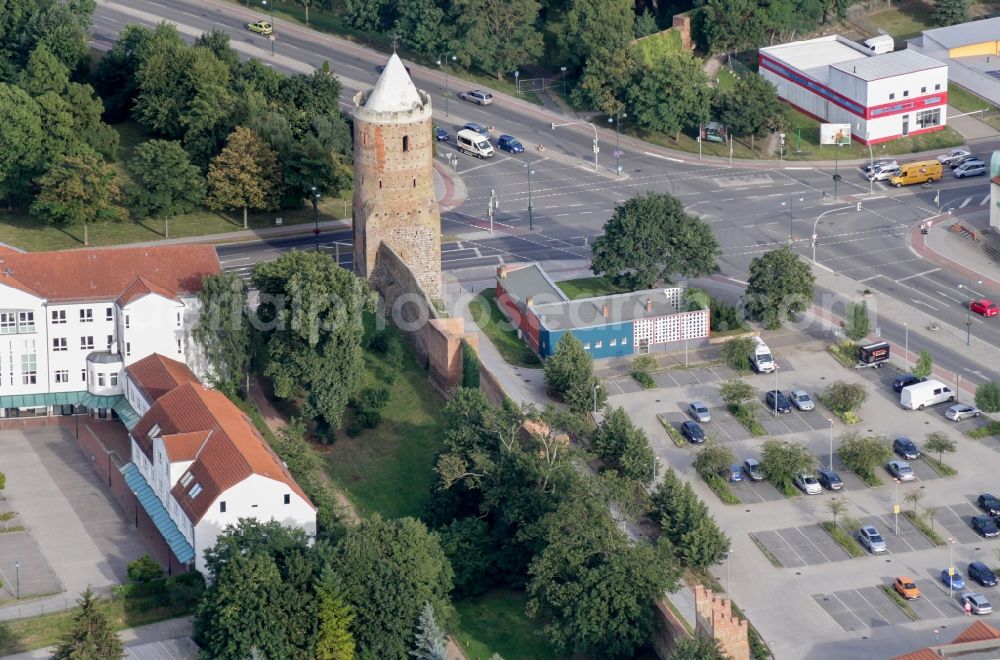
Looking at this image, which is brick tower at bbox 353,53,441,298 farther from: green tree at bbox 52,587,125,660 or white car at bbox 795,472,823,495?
green tree at bbox 52,587,125,660

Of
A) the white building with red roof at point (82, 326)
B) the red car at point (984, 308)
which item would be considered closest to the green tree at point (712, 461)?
the red car at point (984, 308)

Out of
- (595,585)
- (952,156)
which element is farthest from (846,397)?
(952,156)

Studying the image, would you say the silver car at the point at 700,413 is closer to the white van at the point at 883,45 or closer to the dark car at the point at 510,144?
the dark car at the point at 510,144

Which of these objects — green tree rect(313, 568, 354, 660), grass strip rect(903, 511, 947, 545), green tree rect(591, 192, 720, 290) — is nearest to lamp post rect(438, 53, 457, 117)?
green tree rect(591, 192, 720, 290)

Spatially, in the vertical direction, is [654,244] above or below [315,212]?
above

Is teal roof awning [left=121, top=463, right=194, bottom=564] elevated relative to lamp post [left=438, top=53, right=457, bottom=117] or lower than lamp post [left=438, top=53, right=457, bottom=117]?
lower

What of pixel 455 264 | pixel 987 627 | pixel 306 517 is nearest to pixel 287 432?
pixel 306 517

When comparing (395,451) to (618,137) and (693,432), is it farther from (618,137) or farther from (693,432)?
(618,137)
